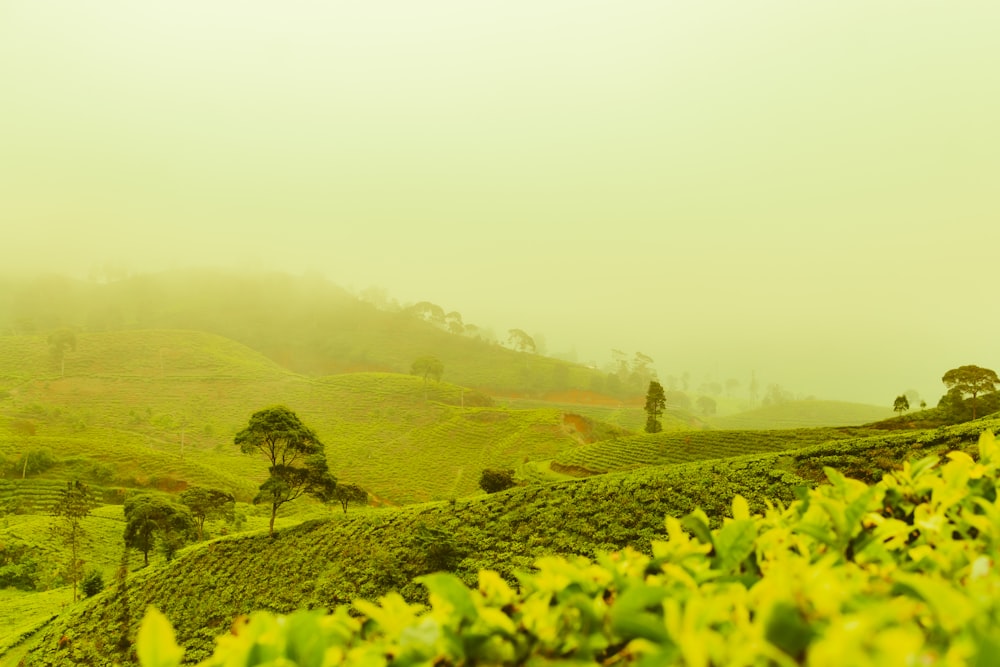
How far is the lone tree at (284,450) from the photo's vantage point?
19.1 meters

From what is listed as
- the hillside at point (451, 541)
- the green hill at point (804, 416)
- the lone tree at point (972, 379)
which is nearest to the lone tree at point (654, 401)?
the lone tree at point (972, 379)

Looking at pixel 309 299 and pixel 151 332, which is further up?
pixel 309 299

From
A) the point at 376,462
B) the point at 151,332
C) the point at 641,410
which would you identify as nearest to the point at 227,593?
the point at 376,462

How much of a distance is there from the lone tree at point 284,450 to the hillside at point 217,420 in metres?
23.7

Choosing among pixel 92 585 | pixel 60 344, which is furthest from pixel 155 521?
pixel 60 344

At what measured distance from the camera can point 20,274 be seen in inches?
5817

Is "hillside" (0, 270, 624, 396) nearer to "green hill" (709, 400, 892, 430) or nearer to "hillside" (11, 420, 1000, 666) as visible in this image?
"green hill" (709, 400, 892, 430)

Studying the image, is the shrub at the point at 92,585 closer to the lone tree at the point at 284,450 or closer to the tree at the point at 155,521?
the tree at the point at 155,521

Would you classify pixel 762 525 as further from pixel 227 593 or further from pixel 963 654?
pixel 227 593

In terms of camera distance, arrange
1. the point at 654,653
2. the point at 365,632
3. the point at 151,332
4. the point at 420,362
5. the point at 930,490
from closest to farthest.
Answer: the point at 654,653 < the point at 365,632 < the point at 930,490 < the point at 420,362 < the point at 151,332

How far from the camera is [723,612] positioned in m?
1.14

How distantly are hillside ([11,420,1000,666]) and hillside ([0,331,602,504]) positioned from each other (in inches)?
1042

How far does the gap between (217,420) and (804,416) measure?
396ft

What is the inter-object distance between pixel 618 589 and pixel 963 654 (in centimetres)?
90
